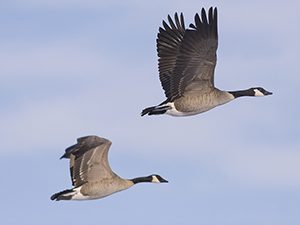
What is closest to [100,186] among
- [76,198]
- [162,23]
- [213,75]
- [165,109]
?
[76,198]

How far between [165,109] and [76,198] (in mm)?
3306

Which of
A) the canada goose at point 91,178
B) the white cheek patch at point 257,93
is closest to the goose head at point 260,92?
the white cheek patch at point 257,93

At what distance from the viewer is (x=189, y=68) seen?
17250 millimetres

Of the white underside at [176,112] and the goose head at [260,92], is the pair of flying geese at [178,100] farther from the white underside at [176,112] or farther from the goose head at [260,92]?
the goose head at [260,92]

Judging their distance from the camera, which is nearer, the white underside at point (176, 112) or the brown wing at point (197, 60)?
the brown wing at point (197, 60)

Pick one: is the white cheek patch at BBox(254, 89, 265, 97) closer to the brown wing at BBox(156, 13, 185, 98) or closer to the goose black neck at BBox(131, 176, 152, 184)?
the brown wing at BBox(156, 13, 185, 98)

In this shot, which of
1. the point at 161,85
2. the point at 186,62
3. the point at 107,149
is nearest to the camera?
the point at 107,149

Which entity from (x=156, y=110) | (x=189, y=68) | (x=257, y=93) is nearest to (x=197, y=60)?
(x=189, y=68)

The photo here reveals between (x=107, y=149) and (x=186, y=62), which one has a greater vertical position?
(x=186, y=62)

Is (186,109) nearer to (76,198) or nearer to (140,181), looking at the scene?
(140,181)

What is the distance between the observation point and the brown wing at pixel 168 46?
1886 centimetres

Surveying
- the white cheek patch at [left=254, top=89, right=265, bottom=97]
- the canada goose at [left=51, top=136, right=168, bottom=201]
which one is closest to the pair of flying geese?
the canada goose at [left=51, top=136, right=168, bottom=201]

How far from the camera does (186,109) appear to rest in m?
17.8

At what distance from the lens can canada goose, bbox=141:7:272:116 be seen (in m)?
16.7
